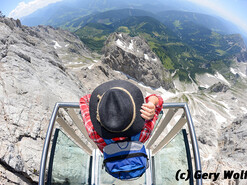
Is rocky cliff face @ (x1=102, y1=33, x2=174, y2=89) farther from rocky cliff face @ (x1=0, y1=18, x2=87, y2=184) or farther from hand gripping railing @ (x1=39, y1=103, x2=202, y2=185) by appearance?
hand gripping railing @ (x1=39, y1=103, x2=202, y2=185)

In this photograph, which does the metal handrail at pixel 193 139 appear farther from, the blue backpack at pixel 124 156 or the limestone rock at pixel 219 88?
the limestone rock at pixel 219 88

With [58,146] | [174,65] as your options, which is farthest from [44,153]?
[174,65]

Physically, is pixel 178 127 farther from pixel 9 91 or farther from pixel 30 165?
pixel 9 91

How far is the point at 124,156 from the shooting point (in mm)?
1670

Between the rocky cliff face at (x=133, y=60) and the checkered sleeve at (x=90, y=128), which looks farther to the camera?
the rocky cliff face at (x=133, y=60)

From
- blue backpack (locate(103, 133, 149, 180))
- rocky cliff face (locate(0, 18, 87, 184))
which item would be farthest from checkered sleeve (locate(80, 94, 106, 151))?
rocky cliff face (locate(0, 18, 87, 184))

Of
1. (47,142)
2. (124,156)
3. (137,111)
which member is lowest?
(124,156)

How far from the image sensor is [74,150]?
3371 mm

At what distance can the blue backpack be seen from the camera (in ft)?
5.42

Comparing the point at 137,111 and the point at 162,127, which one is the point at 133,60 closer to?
the point at 162,127

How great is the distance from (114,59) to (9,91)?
55261 millimetres

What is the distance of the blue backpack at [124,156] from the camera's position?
1653 mm

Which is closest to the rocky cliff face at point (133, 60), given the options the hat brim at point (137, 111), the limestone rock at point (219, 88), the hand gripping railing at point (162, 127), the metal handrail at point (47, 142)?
the limestone rock at point (219, 88)

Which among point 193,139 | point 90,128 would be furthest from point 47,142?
point 193,139
